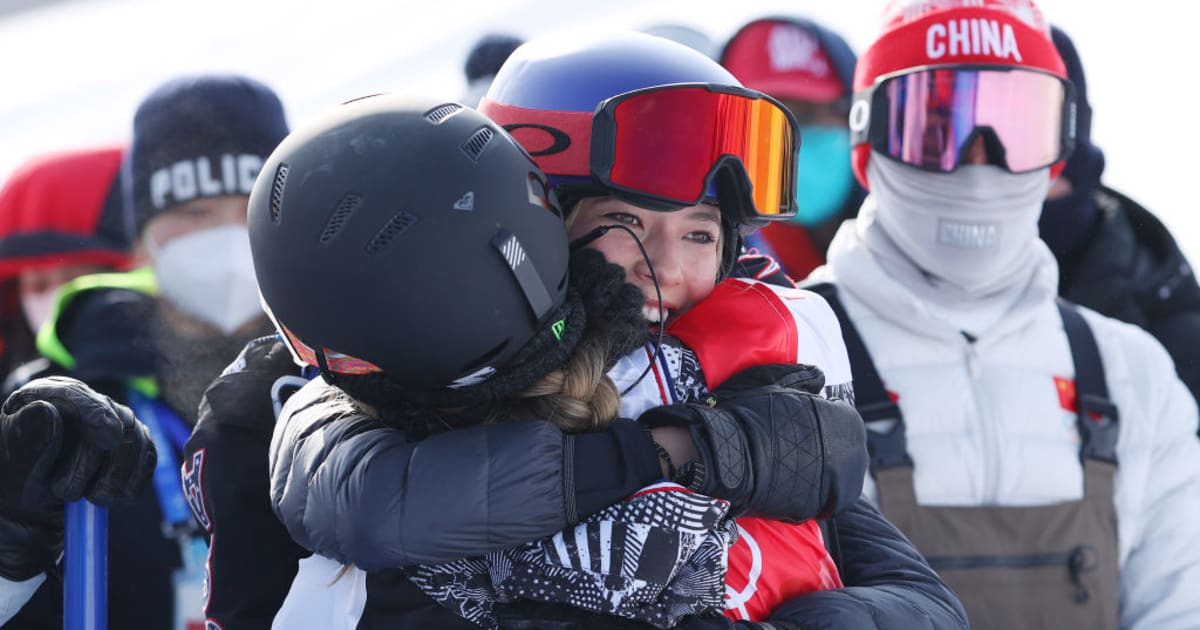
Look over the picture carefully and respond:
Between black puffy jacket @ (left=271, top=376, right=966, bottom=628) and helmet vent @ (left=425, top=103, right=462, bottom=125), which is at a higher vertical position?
helmet vent @ (left=425, top=103, right=462, bottom=125)

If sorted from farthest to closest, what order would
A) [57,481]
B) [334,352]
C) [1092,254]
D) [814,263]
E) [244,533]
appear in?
[814,263] < [1092,254] < [57,481] < [244,533] < [334,352]

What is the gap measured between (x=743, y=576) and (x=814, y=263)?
12.7ft

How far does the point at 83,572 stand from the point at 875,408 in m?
1.97

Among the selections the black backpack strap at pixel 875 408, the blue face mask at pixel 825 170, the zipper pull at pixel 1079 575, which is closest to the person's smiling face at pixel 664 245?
the black backpack strap at pixel 875 408

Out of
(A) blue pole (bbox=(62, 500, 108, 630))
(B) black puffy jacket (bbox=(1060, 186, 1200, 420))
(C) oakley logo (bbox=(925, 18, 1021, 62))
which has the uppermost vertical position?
(C) oakley logo (bbox=(925, 18, 1021, 62))

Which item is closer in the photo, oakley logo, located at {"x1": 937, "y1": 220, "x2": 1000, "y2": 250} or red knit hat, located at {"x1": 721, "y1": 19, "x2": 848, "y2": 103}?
oakley logo, located at {"x1": 937, "y1": 220, "x2": 1000, "y2": 250}

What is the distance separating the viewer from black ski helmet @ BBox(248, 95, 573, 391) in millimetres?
1990

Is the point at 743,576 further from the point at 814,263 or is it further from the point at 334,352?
the point at 814,263

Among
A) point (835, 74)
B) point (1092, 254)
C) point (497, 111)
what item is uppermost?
point (497, 111)

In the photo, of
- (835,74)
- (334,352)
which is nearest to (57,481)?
(334,352)

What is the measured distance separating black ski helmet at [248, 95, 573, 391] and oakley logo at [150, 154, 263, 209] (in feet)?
7.27

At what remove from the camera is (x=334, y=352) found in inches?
81.7

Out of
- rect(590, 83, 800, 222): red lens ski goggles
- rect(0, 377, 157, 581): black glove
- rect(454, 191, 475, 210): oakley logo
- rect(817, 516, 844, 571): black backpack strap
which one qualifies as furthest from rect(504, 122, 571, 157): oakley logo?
rect(0, 377, 157, 581): black glove

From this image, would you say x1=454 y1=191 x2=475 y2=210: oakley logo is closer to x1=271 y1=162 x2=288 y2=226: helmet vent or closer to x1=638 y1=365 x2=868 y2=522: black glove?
x1=271 y1=162 x2=288 y2=226: helmet vent
